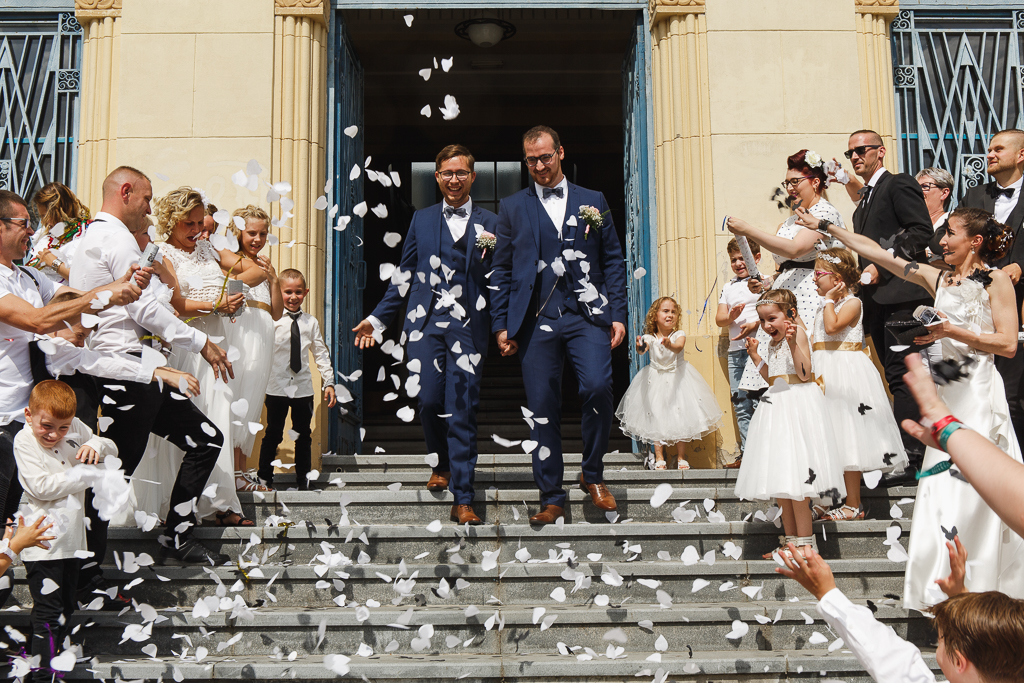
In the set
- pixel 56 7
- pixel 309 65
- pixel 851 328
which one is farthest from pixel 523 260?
pixel 56 7

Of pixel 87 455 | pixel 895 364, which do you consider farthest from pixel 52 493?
pixel 895 364

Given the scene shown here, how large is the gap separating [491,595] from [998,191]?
4104mm

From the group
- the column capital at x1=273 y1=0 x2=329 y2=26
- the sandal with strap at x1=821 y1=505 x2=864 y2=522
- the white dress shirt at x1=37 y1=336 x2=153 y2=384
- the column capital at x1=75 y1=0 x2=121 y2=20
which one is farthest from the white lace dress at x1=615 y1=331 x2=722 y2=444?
the column capital at x1=75 y1=0 x2=121 y2=20

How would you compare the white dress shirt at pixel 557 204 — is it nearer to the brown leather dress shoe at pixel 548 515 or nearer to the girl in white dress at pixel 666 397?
the brown leather dress shoe at pixel 548 515

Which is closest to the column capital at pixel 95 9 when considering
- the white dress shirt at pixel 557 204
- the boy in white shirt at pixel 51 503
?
the white dress shirt at pixel 557 204

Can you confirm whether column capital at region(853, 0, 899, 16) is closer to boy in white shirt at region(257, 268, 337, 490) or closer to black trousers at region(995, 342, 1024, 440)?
black trousers at region(995, 342, 1024, 440)

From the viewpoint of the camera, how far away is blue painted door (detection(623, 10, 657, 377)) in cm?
814

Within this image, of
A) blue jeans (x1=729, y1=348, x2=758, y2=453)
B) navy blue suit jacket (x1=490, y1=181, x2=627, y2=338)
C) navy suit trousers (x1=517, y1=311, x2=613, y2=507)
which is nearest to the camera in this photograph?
navy suit trousers (x1=517, y1=311, x2=613, y2=507)

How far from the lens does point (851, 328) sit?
579 cm

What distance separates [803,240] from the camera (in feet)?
18.1

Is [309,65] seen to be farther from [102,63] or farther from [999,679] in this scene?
[999,679]

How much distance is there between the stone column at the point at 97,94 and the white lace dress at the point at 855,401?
5.76 m

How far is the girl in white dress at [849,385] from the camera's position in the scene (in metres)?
5.41

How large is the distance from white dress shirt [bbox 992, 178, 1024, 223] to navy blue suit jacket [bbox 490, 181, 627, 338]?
2.44m
